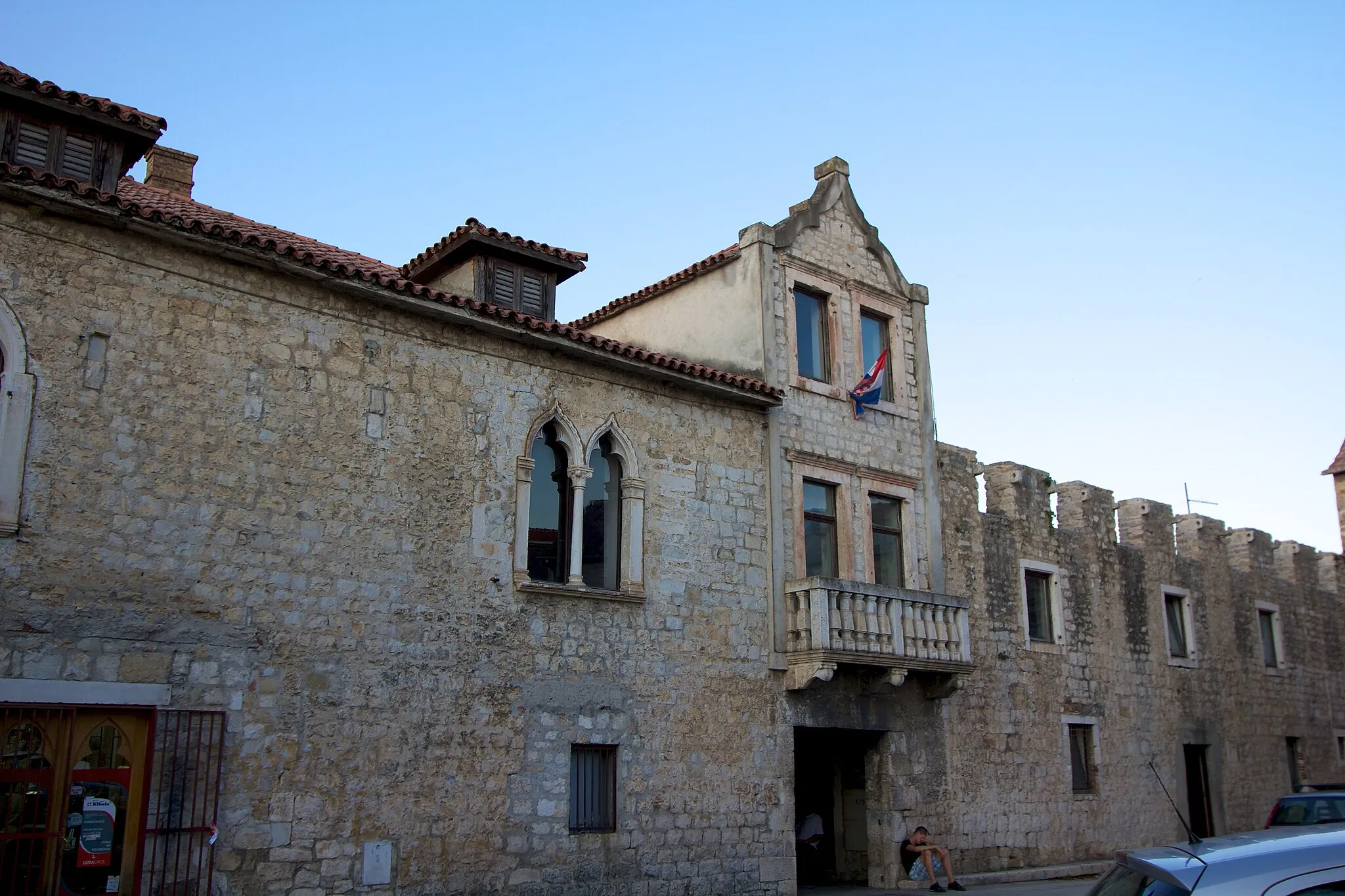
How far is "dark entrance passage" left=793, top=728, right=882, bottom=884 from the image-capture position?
693 inches

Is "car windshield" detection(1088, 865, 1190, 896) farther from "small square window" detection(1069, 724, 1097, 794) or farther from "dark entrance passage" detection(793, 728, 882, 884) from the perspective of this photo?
"small square window" detection(1069, 724, 1097, 794)

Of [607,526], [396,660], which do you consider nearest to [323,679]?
[396,660]

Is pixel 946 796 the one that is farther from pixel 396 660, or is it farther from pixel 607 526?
pixel 396 660

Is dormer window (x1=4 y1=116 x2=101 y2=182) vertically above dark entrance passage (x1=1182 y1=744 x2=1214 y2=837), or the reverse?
dormer window (x1=4 y1=116 x2=101 y2=182)

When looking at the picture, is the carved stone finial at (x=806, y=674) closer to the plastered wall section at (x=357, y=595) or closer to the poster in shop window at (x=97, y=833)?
the plastered wall section at (x=357, y=595)

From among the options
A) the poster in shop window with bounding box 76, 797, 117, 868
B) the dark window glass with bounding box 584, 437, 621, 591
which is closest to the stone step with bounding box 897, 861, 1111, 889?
the dark window glass with bounding box 584, 437, 621, 591

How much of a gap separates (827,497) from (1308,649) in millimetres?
17322

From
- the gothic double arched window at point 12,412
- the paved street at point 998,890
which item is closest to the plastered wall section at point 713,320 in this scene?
the paved street at point 998,890

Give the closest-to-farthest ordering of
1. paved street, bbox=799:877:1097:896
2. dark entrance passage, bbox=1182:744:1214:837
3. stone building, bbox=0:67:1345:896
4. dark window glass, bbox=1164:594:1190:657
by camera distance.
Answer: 1. stone building, bbox=0:67:1345:896
2. paved street, bbox=799:877:1097:896
3. dark entrance passage, bbox=1182:744:1214:837
4. dark window glass, bbox=1164:594:1190:657

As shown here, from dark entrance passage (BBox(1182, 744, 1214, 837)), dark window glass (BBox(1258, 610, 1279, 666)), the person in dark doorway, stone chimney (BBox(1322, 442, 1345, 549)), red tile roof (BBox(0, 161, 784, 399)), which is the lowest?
the person in dark doorway

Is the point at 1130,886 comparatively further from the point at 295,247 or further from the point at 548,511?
the point at 295,247

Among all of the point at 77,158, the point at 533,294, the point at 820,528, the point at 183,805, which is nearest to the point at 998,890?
the point at 820,528

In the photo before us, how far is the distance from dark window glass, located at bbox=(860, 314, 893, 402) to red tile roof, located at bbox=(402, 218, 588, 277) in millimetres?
5249

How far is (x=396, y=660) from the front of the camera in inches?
488
